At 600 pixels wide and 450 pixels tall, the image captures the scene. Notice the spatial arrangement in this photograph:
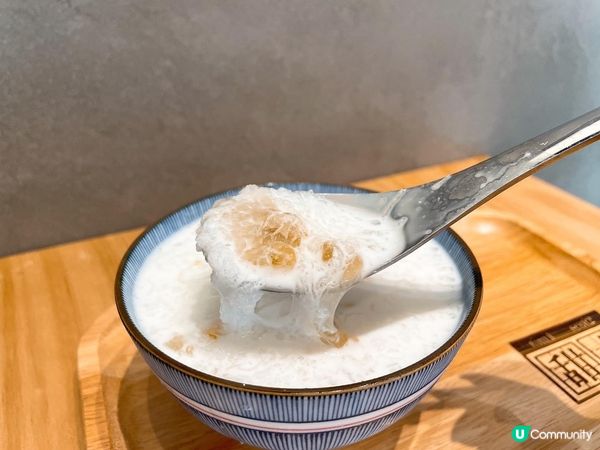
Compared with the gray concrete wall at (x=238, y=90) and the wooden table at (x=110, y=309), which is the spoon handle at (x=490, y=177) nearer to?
the wooden table at (x=110, y=309)

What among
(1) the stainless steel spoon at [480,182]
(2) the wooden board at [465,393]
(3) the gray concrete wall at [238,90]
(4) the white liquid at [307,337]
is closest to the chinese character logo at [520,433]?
(2) the wooden board at [465,393]

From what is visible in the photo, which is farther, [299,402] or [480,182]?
[480,182]

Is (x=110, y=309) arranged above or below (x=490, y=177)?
below

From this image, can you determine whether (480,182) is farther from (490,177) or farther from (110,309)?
(110,309)

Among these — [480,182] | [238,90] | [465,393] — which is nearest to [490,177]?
[480,182]

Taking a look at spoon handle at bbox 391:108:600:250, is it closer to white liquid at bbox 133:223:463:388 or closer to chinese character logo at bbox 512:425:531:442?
white liquid at bbox 133:223:463:388

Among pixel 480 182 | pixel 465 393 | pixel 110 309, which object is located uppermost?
pixel 480 182

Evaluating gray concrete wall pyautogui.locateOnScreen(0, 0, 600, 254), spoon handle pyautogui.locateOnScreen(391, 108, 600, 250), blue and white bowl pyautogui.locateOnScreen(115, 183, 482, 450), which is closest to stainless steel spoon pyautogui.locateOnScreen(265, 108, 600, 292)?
spoon handle pyautogui.locateOnScreen(391, 108, 600, 250)
